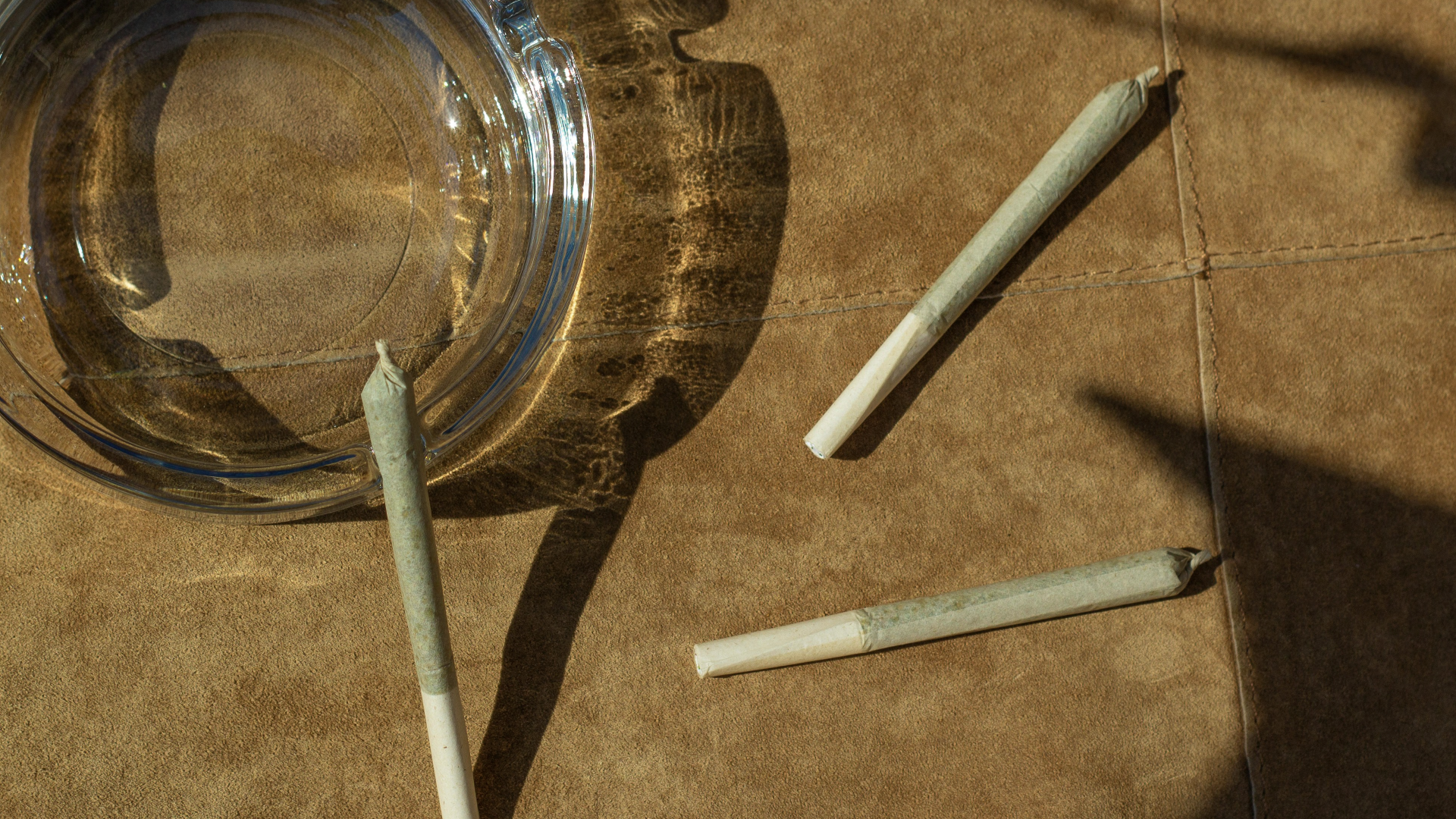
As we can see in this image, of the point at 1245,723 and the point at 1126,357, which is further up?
the point at 1126,357

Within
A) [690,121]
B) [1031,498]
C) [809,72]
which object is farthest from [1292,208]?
[690,121]

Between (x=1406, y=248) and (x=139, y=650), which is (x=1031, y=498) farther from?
(x=139, y=650)

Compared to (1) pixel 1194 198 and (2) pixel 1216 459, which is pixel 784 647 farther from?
(1) pixel 1194 198

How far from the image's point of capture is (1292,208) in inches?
42.0

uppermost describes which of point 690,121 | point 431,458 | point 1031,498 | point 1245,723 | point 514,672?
point 690,121

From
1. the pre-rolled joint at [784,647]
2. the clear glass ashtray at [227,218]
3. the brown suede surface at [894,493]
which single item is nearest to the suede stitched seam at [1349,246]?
the brown suede surface at [894,493]

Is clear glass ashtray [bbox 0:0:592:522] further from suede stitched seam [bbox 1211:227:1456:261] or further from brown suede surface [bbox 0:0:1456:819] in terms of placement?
suede stitched seam [bbox 1211:227:1456:261]

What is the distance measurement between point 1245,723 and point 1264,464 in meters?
0.27

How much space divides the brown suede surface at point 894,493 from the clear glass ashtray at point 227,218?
0.07 metres

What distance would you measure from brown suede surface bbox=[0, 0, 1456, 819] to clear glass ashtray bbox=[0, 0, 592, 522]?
7 centimetres

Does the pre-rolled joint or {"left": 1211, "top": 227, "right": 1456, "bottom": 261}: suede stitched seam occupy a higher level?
{"left": 1211, "top": 227, "right": 1456, "bottom": 261}: suede stitched seam

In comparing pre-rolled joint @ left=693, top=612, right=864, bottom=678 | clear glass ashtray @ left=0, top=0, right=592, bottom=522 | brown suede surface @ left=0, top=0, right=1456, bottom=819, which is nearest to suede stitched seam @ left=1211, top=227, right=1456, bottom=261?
brown suede surface @ left=0, top=0, right=1456, bottom=819

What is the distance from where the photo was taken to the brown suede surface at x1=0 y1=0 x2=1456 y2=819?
100 centimetres

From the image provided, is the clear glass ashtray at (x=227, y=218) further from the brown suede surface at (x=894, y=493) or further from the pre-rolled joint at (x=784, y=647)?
the pre-rolled joint at (x=784, y=647)
